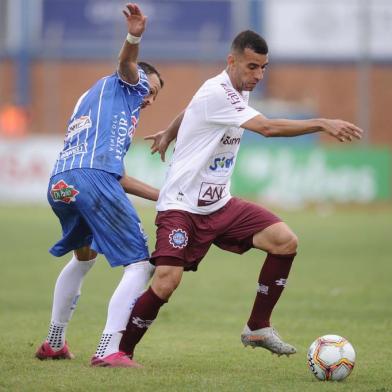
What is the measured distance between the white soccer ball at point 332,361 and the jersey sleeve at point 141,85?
232cm

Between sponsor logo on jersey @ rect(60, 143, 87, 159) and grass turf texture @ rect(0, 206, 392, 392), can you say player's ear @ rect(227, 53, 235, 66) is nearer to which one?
sponsor logo on jersey @ rect(60, 143, 87, 159)

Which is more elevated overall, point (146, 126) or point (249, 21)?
point (249, 21)

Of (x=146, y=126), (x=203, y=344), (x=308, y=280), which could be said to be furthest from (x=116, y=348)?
(x=146, y=126)

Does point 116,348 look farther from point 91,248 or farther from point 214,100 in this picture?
point 214,100

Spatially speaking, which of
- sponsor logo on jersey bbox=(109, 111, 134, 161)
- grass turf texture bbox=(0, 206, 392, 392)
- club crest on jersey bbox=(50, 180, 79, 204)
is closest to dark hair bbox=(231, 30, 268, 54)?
sponsor logo on jersey bbox=(109, 111, 134, 161)

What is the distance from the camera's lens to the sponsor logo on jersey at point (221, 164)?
7.63m

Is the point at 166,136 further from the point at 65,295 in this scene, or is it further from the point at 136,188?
the point at 65,295

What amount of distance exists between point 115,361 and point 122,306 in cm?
40

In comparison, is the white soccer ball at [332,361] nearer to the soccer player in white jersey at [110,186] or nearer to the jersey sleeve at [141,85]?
the soccer player in white jersey at [110,186]

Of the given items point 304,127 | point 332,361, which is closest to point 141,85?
point 304,127

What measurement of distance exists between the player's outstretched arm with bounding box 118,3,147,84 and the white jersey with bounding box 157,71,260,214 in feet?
1.79

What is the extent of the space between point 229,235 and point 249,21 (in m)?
28.6

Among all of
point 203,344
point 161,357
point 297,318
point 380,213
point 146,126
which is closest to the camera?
point 161,357

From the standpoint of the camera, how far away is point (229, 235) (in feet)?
25.4
